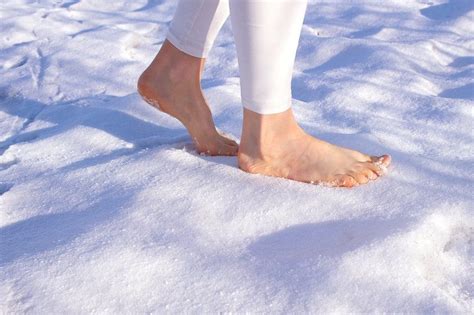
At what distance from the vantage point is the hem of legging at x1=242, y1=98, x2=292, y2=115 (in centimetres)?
130

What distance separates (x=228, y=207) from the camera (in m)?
1.20

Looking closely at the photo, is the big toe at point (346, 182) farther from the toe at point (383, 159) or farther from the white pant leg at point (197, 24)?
the white pant leg at point (197, 24)

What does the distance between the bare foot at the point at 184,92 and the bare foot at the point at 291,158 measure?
5.5 inches

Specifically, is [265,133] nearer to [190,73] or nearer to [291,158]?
[291,158]

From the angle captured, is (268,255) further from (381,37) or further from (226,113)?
(381,37)

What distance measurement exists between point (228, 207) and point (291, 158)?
22 centimetres

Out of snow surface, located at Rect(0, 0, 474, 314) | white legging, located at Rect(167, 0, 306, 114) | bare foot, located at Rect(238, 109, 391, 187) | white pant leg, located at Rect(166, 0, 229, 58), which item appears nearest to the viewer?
snow surface, located at Rect(0, 0, 474, 314)

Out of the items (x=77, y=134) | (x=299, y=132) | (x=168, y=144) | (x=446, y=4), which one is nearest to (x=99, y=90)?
(x=77, y=134)

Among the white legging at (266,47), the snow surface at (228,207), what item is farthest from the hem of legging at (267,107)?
the snow surface at (228,207)

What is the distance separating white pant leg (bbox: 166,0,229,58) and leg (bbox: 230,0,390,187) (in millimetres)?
223

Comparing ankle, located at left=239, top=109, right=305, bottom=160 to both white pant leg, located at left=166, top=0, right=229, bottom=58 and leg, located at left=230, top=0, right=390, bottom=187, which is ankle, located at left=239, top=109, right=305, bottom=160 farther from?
white pant leg, located at left=166, top=0, right=229, bottom=58

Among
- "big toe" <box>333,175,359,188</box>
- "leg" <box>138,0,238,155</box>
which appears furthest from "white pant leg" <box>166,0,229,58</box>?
"big toe" <box>333,175,359,188</box>

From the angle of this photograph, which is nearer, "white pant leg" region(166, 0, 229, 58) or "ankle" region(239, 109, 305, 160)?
"ankle" region(239, 109, 305, 160)

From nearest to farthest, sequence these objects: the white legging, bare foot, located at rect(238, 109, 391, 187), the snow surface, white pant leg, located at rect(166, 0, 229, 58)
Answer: the snow surface, the white legging, bare foot, located at rect(238, 109, 391, 187), white pant leg, located at rect(166, 0, 229, 58)
